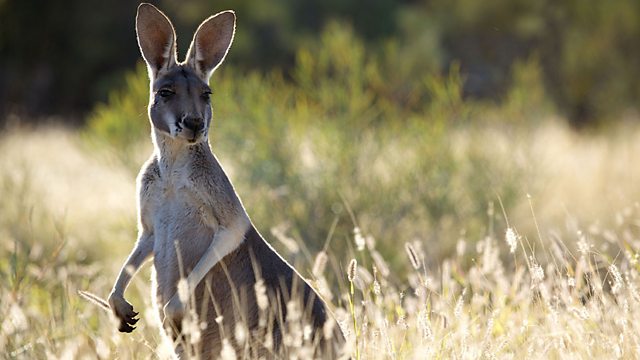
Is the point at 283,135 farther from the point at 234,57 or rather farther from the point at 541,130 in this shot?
the point at 234,57

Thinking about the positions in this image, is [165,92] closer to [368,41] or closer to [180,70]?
[180,70]

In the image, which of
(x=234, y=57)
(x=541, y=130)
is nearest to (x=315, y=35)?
(x=234, y=57)

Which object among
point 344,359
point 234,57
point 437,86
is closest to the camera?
point 344,359

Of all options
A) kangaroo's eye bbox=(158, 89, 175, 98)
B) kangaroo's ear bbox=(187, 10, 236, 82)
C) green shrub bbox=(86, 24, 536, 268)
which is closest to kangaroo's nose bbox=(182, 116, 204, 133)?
kangaroo's eye bbox=(158, 89, 175, 98)

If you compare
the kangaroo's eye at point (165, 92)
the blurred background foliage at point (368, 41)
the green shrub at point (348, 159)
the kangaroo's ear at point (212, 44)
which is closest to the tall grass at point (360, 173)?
the green shrub at point (348, 159)

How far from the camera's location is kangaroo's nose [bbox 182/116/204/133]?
3902 millimetres

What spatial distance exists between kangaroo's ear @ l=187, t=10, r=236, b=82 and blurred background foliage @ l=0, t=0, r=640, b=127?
507 inches

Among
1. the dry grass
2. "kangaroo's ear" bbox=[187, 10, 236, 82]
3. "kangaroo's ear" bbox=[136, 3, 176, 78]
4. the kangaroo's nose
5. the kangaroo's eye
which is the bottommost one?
the dry grass

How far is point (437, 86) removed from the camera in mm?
7625

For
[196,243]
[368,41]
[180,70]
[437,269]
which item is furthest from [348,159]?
[368,41]

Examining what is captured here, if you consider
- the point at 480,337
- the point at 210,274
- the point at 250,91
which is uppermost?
the point at 250,91

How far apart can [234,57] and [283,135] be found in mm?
15556

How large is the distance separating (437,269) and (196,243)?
3.01 m

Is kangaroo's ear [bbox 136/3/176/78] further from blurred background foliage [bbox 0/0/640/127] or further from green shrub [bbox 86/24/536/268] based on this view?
blurred background foliage [bbox 0/0/640/127]
